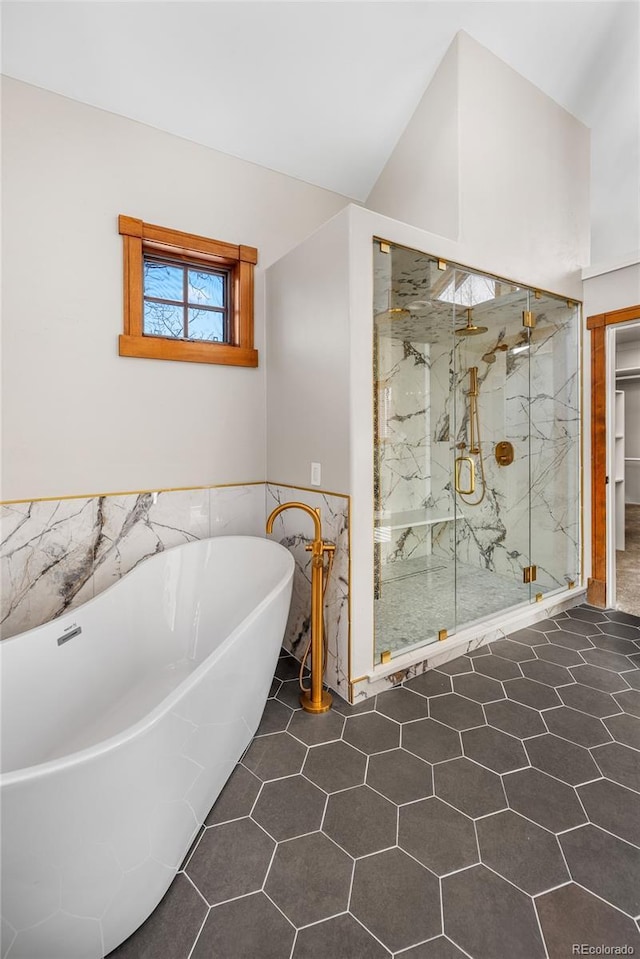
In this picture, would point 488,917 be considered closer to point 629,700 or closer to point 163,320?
point 629,700

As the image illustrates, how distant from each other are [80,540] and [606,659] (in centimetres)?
288

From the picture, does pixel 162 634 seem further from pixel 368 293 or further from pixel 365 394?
pixel 368 293

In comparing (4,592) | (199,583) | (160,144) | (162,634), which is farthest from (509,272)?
(4,592)

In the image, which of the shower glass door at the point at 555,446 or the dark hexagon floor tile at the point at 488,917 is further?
the shower glass door at the point at 555,446

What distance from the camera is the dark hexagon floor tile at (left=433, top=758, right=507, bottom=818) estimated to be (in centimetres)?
152

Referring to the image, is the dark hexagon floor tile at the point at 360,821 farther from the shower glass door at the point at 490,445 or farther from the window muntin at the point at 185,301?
the window muntin at the point at 185,301

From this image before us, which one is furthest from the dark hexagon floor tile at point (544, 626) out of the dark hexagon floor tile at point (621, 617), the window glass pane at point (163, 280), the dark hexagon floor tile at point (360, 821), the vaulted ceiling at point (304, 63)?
the vaulted ceiling at point (304, 63)

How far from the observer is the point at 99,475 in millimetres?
2297

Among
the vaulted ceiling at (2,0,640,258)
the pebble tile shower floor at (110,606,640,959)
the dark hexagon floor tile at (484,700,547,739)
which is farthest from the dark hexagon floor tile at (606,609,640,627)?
the vaulted ceiling at (2,0,640,258)

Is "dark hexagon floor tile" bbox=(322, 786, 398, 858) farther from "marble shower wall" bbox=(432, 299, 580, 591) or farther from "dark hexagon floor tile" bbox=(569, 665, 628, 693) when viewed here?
"marble shower wall" bbox=(432, 299, 580, 591)

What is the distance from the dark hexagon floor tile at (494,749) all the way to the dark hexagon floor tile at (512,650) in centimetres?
71

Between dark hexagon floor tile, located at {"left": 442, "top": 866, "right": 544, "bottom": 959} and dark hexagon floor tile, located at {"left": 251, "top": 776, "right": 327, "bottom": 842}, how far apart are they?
44 cm

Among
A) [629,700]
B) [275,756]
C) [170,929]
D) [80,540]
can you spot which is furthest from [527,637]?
[80,540]

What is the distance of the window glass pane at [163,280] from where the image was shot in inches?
97.9
